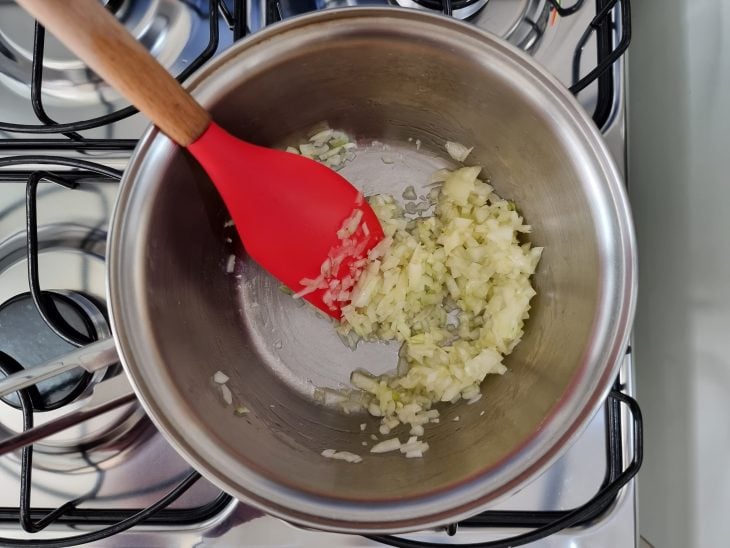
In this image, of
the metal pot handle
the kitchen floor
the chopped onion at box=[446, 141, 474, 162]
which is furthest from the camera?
the chopped onion at box=[446, 141, 474, 162]

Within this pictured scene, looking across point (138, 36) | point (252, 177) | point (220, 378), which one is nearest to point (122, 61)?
point (252, 177)

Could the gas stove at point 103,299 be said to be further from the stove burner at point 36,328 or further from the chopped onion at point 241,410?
the chopped onion at point 241,410

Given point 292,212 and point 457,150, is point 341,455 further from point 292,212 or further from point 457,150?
point 457,150

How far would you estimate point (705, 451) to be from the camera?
922 millimetres

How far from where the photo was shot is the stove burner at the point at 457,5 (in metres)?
0.92

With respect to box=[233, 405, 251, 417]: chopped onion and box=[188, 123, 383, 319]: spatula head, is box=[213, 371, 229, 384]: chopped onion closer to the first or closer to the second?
box=[233, 405, 251, 417]: chopped onion

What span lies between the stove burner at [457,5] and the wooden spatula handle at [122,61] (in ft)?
1.36

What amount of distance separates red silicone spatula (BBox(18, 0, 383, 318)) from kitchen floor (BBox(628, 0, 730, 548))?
49 cm

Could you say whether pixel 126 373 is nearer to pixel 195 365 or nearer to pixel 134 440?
pixel 195 365

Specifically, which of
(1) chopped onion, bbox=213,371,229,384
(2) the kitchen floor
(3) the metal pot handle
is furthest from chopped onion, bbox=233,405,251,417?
(2) the kitchen floor

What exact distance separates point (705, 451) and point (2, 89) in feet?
4.27

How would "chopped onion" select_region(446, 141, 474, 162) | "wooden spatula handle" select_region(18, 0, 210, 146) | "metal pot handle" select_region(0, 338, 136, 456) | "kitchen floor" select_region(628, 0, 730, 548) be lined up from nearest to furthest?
"wooden spatula handle" select_region(18, 0, 210, 146) < "metal pot handle" select_region(0, 338, 136, 456) < "kitchen floor" select_region(628, 0, 730, 548) < "chopped onion" select_region(446, 141, 474, 162)

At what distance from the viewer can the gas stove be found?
912 millimetres

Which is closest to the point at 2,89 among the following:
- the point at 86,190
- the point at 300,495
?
the point at 86,190
